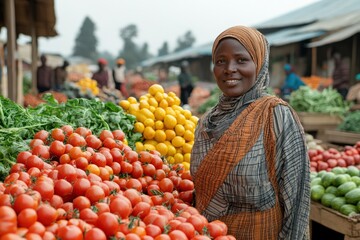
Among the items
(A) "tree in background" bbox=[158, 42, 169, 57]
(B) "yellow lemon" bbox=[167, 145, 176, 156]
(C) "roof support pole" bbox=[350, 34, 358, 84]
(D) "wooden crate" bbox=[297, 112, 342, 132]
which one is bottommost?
(D) "wooden crate" bbox=[297, 112, 342, 132]

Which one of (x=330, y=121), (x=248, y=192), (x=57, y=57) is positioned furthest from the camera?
(x=57, y=57)

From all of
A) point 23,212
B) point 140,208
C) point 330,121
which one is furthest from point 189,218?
point 330,121

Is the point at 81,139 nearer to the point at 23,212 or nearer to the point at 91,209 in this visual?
the point at 91,209

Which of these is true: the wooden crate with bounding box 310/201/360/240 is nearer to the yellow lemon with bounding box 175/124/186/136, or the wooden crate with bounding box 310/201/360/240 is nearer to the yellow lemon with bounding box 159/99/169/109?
the yellow lemon with bounding box 175/124/186/136

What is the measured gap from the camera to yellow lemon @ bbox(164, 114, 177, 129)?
3.92 metres

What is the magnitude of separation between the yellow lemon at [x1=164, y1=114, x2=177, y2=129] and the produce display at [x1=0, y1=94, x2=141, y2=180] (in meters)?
0.29

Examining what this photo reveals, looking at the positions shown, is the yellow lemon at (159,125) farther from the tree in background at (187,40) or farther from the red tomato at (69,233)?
the tree in background at (187,40)

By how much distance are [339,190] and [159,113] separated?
6.33 ft

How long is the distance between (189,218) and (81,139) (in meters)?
1.16

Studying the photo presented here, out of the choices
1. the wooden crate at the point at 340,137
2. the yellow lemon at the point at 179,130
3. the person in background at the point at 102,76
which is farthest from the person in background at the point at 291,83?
the yellow lemon at the point at 179,130

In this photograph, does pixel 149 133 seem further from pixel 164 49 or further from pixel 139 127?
pixel 164 49

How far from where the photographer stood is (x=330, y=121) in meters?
8.91

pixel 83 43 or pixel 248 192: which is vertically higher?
pixel 83 43

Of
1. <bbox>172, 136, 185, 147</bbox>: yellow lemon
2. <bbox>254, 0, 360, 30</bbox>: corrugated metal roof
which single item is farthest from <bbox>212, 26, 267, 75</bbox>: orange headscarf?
<bbox>254, 0, 360, 30</bbox>: corrugated metal roof
